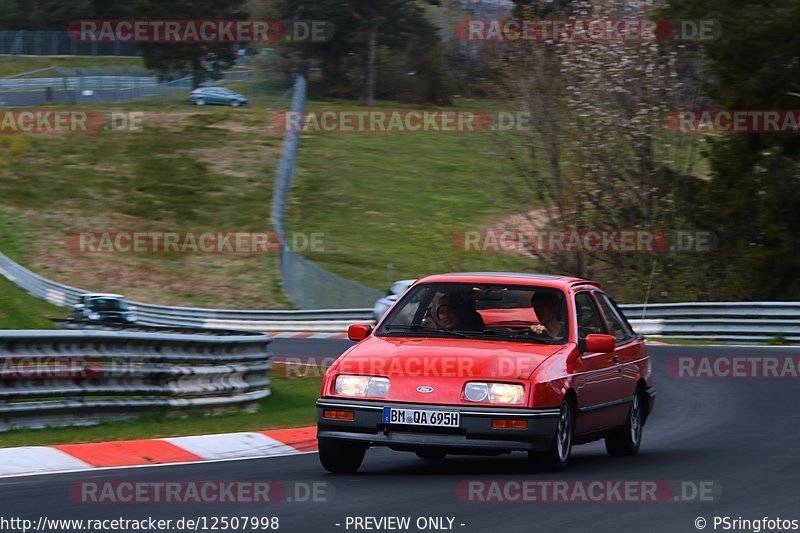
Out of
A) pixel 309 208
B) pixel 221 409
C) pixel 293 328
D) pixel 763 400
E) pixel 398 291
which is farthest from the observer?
pixel 309 208

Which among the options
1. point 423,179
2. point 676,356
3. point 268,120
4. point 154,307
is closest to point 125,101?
point 268,120

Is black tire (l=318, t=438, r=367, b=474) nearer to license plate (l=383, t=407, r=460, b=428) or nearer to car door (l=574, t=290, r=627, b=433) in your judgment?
license plate (l=383, t=407, r=460, b=428)

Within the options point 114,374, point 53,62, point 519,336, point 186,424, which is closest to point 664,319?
point 186,424

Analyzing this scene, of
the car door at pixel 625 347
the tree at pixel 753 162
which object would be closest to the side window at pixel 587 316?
the car door at pixel 625 347

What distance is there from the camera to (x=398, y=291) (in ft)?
96.1

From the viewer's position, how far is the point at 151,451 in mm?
10438

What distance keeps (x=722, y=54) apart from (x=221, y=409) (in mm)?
22693

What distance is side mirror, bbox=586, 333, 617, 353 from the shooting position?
954 cm

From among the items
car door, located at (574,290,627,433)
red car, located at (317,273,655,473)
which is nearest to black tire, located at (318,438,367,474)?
red car, located at (317,273,655,473)

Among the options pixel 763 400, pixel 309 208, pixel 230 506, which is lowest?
pixel 309 208

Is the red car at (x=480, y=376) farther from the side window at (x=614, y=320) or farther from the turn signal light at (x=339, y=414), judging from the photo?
the side window at (x=614, y=320)

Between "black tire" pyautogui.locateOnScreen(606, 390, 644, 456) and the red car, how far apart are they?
3 cm

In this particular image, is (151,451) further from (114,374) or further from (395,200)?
(395,200)

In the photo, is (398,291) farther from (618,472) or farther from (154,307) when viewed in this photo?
(618,472)
